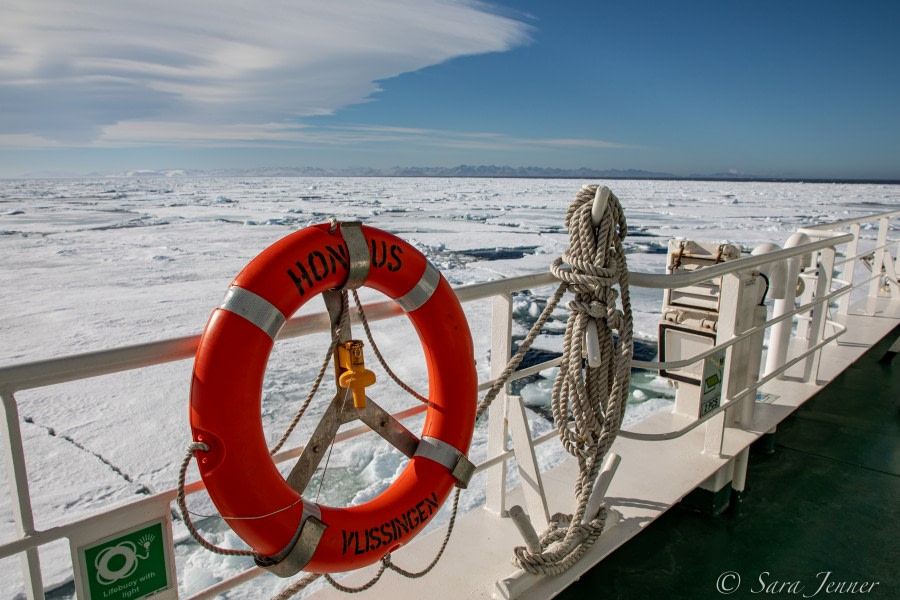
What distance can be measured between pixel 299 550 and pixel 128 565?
0.74 ft

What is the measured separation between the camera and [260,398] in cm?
83

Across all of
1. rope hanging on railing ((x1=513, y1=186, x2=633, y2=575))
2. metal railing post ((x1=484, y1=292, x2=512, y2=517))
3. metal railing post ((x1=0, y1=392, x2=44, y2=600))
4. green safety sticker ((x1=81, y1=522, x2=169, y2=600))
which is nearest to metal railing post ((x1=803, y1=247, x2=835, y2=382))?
rope hanging on railing ((x1=513, y1=186, x2=633, y2=575))

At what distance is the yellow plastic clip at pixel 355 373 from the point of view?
0.95 meters

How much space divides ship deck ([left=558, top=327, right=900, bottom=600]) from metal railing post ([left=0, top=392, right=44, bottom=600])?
111cm

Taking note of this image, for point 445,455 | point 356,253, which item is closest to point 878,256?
point 445,455

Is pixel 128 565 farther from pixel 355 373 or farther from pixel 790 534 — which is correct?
pixel 790 534

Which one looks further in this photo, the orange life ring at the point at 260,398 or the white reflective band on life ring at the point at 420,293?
the white reflective band on life ring at the point at 420,293

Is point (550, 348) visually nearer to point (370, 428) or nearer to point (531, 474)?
point (531, 474)

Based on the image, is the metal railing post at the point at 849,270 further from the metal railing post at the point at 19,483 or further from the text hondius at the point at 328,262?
the metal railing post at the point at 19,483

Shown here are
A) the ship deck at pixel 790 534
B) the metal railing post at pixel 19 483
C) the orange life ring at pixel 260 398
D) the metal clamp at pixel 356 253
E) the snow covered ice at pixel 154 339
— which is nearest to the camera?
the metal railing post at pixel 19 483

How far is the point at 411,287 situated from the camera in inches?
40.8

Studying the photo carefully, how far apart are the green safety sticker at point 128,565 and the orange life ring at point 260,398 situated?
113 millimetres

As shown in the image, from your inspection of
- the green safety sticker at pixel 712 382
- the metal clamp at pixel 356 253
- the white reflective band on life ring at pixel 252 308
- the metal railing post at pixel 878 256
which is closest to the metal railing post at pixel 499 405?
the metal clamp at pixel 356 253

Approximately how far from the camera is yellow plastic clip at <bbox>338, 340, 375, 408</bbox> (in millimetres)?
953
